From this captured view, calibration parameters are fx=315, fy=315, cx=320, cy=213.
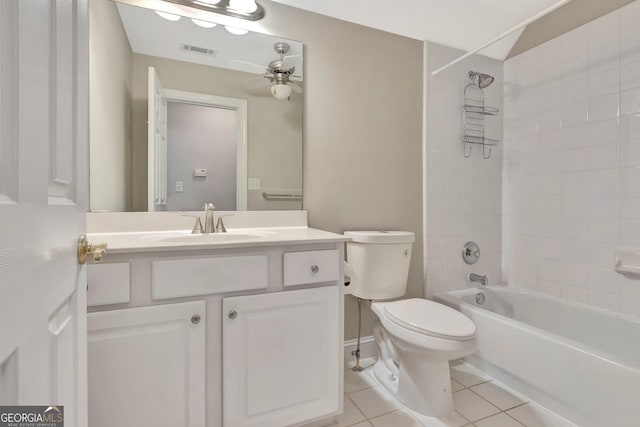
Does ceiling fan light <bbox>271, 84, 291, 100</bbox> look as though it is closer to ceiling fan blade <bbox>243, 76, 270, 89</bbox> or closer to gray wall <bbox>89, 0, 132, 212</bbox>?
ceiling fan blade <bbox>243, 76, 270, 89</bbox>

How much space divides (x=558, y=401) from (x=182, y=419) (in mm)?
1601

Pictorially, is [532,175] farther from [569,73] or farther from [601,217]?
[569,73]

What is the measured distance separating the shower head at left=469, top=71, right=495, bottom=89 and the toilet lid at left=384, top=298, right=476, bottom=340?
151 cm

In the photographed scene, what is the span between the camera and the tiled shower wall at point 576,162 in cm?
168

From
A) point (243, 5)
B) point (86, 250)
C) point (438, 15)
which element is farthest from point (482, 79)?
point (86, 250)

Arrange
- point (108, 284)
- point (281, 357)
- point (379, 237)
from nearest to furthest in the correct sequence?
point (108, 284)
point (281, 357)
point (379, 237)

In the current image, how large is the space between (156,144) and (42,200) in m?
1.20

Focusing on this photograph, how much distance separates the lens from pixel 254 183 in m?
1.70

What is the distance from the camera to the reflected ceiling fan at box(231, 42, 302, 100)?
67.9 inches

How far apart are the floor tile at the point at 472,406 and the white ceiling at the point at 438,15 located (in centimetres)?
212

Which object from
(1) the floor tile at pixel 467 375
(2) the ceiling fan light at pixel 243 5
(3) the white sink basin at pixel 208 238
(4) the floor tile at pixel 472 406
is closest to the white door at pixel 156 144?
(3) the white sink basin at pixel 208 238

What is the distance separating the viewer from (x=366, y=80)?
1.92m

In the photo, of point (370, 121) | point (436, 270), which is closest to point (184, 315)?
point (370, 121)

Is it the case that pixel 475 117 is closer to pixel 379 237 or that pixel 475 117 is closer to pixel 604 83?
pixel 604 83
